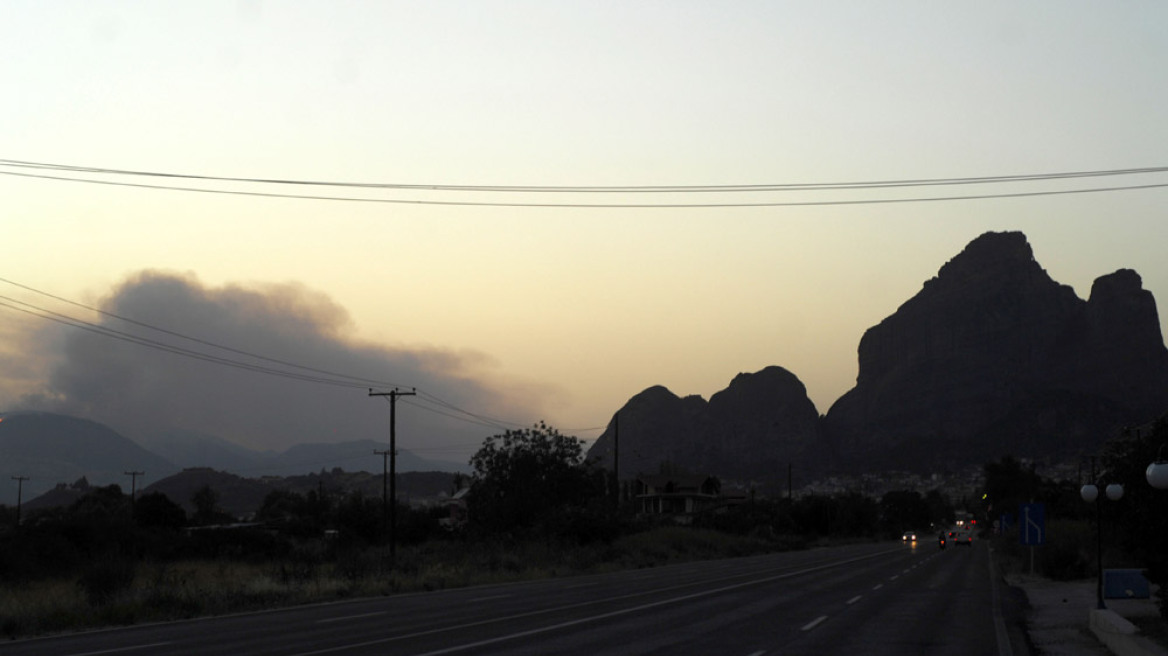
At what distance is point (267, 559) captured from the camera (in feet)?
211

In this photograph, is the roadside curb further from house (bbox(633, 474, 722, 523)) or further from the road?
house (bbox(633, 474, 722, 523))

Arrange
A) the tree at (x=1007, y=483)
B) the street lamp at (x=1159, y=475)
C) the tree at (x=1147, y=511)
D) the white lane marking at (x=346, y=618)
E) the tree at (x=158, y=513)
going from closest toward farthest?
the street lamp at (x=1159, y=475), the tree at (x=1147, y=511), the white lane marking at (x=346, y=618), the tree at (x=158, y=513), the tree at (x=1007, y=483)

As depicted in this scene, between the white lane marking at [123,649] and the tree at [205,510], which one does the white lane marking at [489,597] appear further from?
the tree at [205,510]

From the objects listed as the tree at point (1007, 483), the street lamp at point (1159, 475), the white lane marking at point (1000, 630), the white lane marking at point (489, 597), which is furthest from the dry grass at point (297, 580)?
the tree at point (1007, 483)

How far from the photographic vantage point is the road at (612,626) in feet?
60.0

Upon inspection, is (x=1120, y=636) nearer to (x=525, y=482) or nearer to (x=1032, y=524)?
(x=1032, y=524)

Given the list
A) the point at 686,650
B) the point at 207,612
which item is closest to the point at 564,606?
the point at 207,612

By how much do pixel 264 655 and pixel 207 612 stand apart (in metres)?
11.2

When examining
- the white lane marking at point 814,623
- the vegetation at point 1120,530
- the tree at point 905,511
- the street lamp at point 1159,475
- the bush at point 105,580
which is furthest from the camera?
the tree at point 905,511

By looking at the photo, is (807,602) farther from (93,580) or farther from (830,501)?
(830,501)

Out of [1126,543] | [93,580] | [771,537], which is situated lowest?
[771,537]

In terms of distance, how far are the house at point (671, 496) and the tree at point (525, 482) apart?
5307 cm

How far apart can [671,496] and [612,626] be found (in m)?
109

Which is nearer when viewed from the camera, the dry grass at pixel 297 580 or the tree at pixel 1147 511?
the tree at pixel 1147 511
